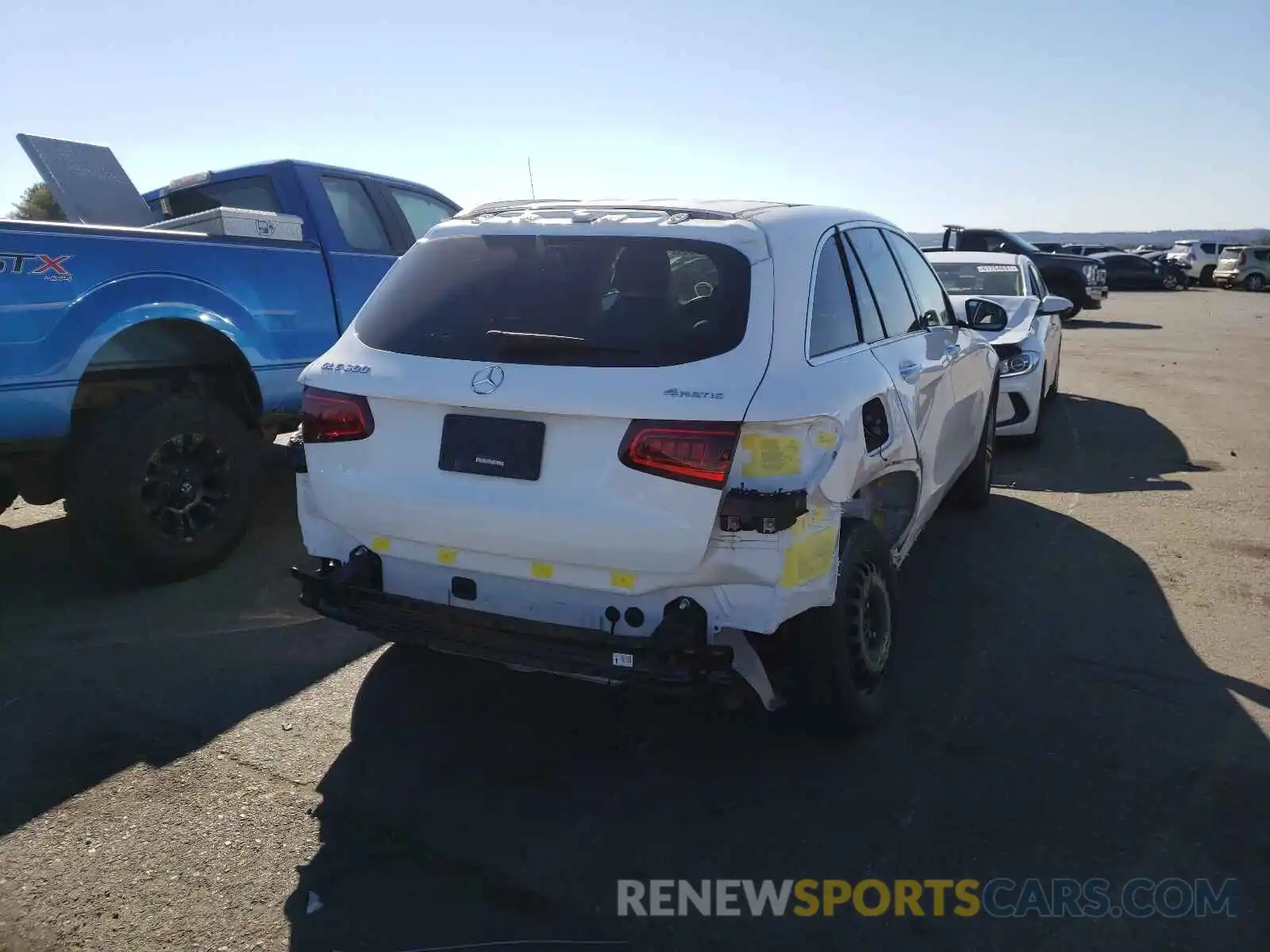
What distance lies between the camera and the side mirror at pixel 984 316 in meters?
5.70

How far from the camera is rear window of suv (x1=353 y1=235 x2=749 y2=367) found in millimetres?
3188

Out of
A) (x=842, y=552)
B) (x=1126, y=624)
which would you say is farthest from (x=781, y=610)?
(x=1126, y=624)

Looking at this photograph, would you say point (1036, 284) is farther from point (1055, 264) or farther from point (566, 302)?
point (1055, 264)

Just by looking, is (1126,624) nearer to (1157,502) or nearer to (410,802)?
(1157,502)

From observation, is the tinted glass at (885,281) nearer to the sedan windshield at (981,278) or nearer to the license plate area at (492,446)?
the license plate area at (492,446)

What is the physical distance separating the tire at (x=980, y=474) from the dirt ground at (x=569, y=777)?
103 centimetres

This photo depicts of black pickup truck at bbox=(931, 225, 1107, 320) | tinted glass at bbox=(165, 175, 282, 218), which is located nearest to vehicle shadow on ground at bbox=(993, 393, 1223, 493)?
tinted glass at bbox=(165, 175, 282, 218)

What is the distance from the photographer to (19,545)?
606cm

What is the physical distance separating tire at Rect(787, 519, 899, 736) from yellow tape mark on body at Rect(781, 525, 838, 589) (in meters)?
0.16

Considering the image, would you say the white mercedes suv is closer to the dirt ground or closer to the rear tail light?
the rear tail light

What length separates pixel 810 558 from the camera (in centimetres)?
312

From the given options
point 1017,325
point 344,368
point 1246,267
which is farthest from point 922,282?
point 1246,267

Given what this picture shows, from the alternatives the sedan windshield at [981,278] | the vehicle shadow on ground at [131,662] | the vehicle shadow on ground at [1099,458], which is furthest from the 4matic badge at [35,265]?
the sedan windshield at [981,278]

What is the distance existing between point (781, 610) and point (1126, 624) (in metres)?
2.56
